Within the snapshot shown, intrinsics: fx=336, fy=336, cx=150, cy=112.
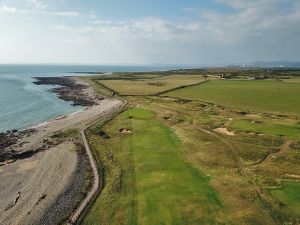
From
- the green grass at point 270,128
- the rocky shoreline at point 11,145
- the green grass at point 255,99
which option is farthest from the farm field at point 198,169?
the green grass at point 255,99

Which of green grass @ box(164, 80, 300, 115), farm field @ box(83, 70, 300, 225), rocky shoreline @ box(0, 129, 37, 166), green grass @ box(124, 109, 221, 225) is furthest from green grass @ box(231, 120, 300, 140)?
rocky shoreline @ box(0, 129, 37, 166)

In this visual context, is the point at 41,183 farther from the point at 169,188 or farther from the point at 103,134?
the point at 103,134

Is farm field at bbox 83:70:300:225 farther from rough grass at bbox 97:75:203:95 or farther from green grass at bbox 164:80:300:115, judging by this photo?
rough grass at bbox 97:75:203:95

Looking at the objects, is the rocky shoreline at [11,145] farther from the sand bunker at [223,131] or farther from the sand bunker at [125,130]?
the sand bunker at [223,131]

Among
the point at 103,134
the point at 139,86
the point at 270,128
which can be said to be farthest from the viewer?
the point at 139,86

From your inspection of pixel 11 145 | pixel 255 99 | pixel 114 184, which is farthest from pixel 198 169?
pixel 255 99

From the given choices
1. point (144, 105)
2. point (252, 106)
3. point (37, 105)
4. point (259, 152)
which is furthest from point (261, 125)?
point (37, 105)
